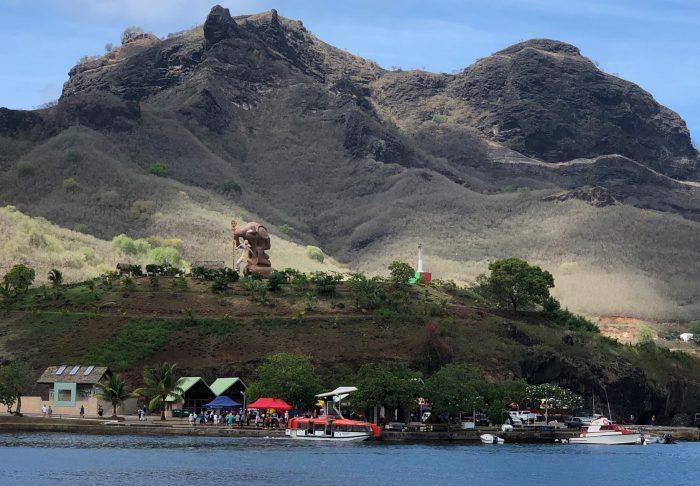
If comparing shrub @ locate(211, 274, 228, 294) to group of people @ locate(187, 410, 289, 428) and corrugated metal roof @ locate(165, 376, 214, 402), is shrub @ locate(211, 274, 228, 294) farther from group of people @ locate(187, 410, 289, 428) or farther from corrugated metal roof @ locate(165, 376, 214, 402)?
group of people @ locate(187, 410, 289, 428)

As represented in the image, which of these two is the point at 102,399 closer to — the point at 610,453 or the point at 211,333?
the point at 211,333

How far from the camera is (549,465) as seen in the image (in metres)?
122

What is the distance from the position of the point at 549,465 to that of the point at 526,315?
6849 cm

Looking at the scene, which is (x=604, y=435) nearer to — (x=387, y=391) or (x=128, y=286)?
(x=387, y=391)

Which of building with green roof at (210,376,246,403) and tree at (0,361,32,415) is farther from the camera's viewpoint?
building with green roof at (210,376,246,403)

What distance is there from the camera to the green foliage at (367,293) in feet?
583

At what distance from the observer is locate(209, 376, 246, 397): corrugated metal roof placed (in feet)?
489

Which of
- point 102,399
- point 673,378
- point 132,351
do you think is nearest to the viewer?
point 102,399

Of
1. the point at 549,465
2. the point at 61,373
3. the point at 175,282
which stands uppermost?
the point at 175,282

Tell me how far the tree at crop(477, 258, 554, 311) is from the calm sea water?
5102 cm

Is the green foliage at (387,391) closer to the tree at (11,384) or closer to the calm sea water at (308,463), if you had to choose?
the calm sea water at (308,463)

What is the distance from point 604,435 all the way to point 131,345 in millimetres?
52699

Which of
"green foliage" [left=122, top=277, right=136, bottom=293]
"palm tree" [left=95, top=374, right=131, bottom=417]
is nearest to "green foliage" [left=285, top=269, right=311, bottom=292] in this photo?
"green foliage" [left=122, top=277, right=136, bottom=293]

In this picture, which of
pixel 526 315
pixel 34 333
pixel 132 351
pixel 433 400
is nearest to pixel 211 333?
pixel 132 351
